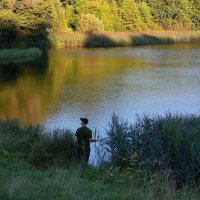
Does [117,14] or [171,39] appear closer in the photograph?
[171,39]

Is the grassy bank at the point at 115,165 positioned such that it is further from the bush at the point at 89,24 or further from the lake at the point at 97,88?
the bush at the point at 89,24

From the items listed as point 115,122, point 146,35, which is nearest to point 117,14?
point 146,35

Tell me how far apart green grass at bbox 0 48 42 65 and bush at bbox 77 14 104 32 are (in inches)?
726

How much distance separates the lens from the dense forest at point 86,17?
150 feet

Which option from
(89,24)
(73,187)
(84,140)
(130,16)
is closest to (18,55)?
(89,24)

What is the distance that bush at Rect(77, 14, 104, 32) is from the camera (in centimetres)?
6322

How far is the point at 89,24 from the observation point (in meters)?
63.7

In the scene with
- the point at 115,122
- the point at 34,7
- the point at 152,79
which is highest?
the point at 34,7

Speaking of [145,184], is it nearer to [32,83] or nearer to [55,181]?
[55,181]

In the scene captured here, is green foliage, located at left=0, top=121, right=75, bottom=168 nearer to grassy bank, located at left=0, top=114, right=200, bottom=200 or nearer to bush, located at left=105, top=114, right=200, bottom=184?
grassy bank, located at left=0, top=114, right=200, bottom=200

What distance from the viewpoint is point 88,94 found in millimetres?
24297

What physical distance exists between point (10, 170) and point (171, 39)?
58.3 metres

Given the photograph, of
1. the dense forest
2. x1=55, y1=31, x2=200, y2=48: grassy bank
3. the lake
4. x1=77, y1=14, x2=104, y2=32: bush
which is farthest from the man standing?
x1=77, y1=14, x2=104, y2=32: bush

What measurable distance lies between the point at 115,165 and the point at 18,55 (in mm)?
34827
